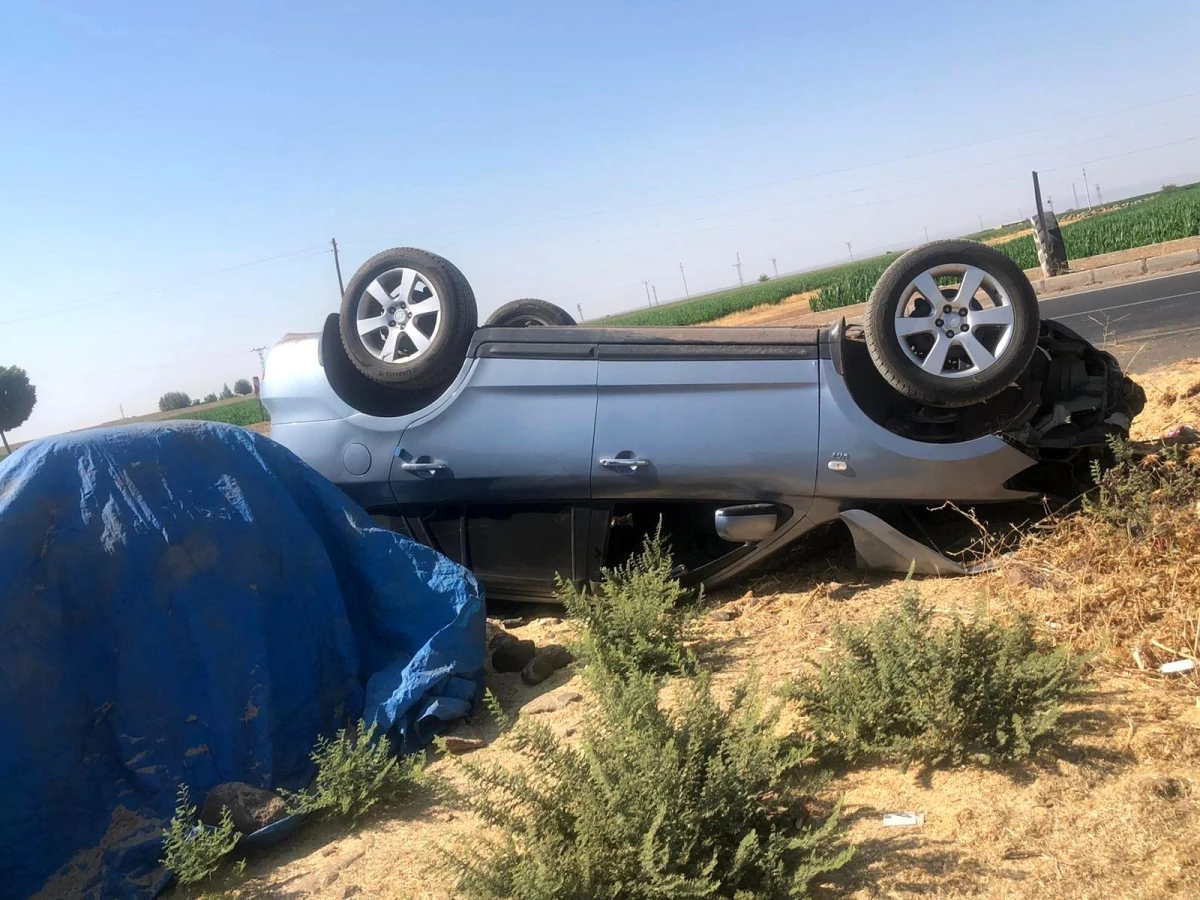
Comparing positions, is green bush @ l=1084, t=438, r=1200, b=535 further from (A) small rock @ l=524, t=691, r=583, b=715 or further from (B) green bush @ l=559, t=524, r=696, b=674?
(A) small rock @ l=524, t=691, r=583, b=715

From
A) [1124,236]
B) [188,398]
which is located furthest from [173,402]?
[1124,236]

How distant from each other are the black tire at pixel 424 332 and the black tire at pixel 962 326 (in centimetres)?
204

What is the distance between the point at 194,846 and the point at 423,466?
2157mm

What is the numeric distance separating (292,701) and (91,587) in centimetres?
89

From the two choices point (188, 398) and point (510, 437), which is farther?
point (188, 398)

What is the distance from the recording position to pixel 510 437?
4637 millimetres

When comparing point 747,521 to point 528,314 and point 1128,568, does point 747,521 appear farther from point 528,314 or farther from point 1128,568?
point 528,314

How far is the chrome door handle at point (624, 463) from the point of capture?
4.45 m

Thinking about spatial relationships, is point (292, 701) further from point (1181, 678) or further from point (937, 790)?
point (1181, 678)

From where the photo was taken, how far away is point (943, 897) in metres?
2.35

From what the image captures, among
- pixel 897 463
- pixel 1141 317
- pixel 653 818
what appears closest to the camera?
pixel 653 818

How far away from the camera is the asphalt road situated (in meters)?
9.49

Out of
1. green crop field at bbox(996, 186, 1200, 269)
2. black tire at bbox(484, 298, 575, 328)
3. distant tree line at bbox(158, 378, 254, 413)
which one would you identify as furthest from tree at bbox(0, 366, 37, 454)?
black tire at bbox(484, 298, 575, 328)

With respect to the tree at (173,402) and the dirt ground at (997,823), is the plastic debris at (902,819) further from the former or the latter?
the tree at (173,402)
